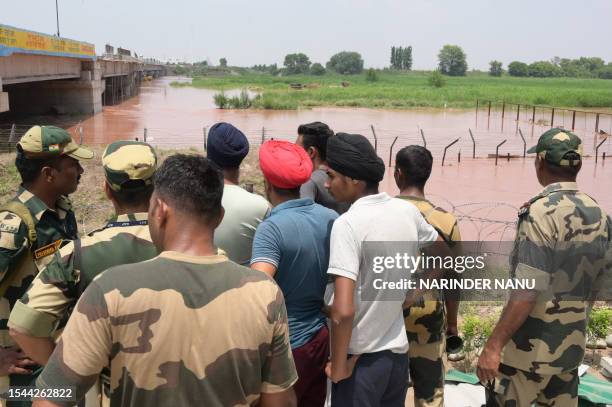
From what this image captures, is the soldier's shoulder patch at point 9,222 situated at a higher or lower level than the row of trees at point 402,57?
lower

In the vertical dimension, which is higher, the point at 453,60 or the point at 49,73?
the point at 453,60

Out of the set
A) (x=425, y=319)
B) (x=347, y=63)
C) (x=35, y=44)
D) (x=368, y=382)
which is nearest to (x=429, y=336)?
(x=425, y=319)

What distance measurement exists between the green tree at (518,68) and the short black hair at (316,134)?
156 meters

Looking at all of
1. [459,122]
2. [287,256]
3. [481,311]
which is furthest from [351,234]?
[459,122]

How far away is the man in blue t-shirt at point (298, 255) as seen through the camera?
2492 millimetres

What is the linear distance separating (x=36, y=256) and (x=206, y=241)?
1236mm

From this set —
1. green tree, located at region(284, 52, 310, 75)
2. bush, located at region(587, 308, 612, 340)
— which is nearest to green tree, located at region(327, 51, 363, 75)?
green tree, located at region(284, 52, 310, 75)

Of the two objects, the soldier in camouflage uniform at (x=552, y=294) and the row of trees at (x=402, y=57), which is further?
the row of trees at (x=402, y=57)

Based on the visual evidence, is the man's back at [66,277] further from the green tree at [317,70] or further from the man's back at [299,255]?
the green tree at [317,70]

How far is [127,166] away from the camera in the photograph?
2.17 meters

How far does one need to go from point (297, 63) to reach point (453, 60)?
42.5 m

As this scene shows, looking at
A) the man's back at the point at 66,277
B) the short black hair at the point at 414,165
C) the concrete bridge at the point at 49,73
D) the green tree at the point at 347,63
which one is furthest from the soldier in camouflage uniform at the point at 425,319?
the green tree at the point at 347,63

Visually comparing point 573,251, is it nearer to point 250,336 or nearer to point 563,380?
point 563,380

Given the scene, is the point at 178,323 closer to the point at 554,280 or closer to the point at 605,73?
the point at 554,280
